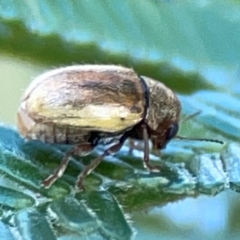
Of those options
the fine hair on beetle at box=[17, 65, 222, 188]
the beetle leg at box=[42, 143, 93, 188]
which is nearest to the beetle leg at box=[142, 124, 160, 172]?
the fine hair on beetle at box=[17, 65, 222, 188]

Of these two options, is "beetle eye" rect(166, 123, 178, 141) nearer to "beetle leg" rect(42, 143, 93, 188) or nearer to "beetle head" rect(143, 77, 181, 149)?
"beetle head" rect(143, 77, 181, 149)

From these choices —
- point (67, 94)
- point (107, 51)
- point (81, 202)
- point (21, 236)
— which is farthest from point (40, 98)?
point (21, 236)

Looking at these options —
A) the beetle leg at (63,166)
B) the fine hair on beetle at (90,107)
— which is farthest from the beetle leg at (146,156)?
the beetle leg at (63,166)

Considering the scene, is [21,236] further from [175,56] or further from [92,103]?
[175,56]

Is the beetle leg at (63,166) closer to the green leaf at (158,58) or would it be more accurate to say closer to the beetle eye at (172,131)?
the green leaf at (158,58)

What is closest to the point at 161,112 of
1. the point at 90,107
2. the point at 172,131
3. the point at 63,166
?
the point at 172,131
